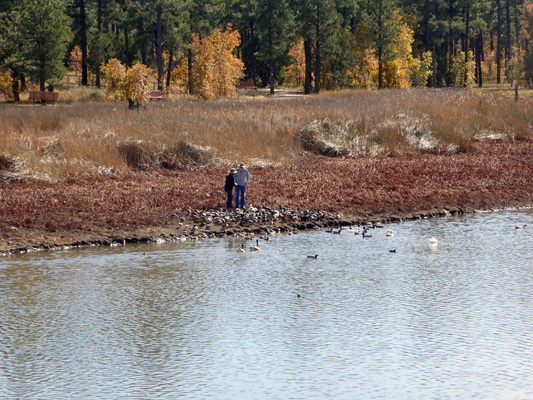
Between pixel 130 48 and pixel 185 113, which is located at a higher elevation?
pixel 130 48

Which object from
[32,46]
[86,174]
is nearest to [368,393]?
[86,174]

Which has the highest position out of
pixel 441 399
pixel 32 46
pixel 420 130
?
pixel 32 46

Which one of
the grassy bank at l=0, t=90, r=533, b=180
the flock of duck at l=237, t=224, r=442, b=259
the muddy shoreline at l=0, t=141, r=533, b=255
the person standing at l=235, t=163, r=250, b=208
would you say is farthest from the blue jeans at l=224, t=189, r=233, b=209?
the grassy bank at l=0, t=90, r=533, b=180

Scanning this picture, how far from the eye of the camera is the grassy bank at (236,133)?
26.2 m

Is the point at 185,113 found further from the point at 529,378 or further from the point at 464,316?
the point at 529,378

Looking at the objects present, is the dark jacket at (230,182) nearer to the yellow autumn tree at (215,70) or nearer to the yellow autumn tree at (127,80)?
the yellow autumn tree at (127,80)

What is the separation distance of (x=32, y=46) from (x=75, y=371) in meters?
56.2

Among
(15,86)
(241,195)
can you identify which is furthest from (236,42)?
(241,195)

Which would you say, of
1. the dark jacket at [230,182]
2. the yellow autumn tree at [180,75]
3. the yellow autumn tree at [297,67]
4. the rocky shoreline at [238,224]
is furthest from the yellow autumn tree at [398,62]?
the dark jacket at [230,182]

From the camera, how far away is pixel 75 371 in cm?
1028

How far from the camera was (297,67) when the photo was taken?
10056 centimetres

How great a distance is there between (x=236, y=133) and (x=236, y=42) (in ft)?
145

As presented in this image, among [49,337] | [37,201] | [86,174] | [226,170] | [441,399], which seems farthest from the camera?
[226,170]

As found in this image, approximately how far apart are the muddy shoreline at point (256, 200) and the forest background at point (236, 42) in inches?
1040
